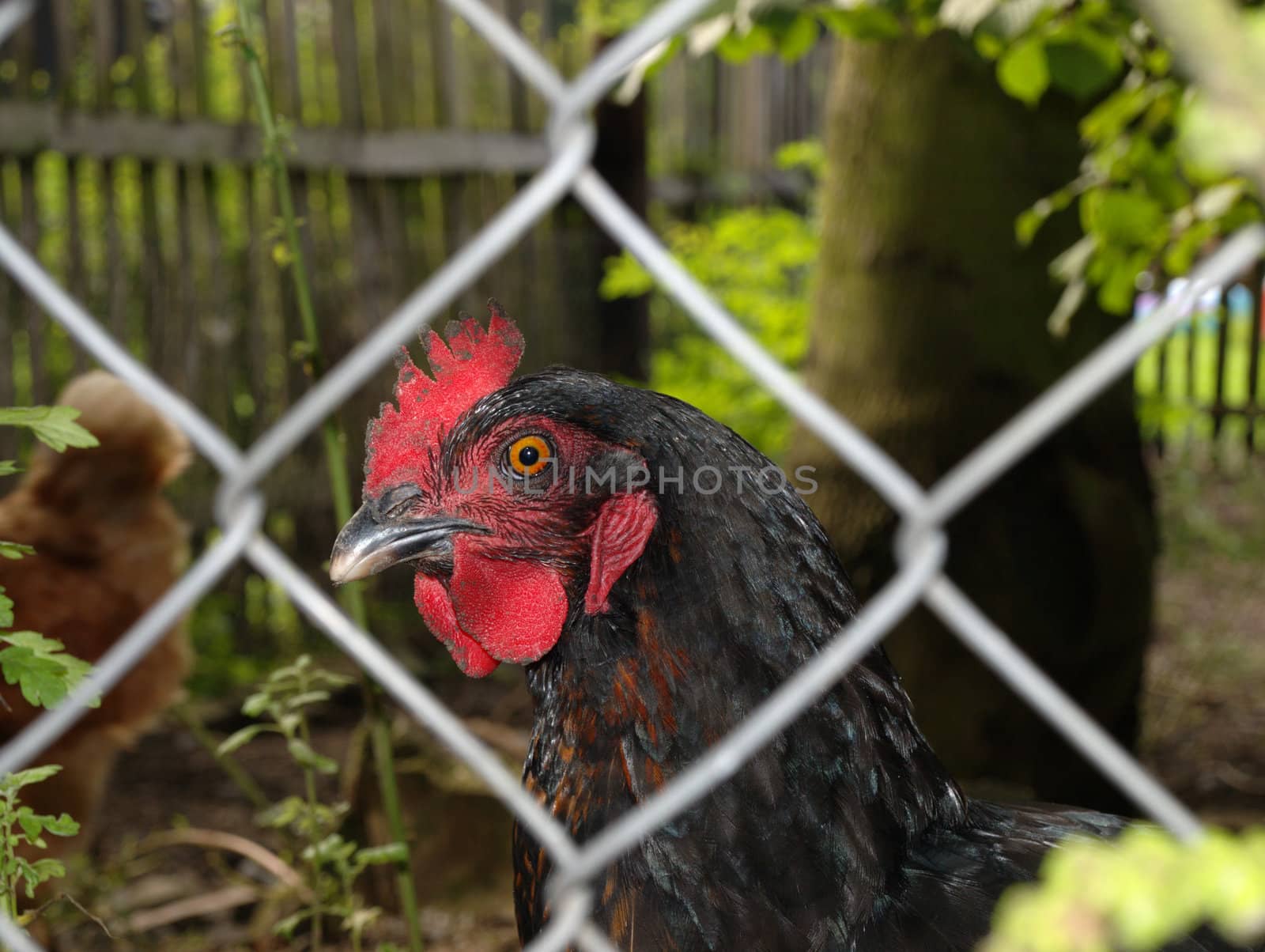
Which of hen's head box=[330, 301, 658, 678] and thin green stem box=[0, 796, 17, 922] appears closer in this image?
thin green stem box=[0, 796, 17, 922]

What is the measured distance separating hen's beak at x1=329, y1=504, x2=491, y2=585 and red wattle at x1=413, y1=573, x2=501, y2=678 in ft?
0.14

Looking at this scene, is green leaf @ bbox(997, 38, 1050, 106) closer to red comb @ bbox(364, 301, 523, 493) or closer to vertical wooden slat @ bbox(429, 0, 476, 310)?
red comb @ bbox(364, 301, 523, 493)

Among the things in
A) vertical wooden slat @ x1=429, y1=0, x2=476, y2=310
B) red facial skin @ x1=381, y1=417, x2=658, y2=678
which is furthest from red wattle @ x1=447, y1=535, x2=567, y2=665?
vertical wooden slat @ x1=429, y1=0, x2=476, y2=310

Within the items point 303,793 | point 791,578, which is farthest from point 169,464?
point 791,578

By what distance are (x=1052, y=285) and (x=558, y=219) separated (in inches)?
140

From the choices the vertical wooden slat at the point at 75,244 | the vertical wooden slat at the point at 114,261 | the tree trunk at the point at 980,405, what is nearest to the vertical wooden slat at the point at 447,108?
the vertical wooden slat at the point at 114,261

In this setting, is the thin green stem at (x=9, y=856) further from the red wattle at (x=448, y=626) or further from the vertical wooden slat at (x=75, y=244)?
the vertical wooden slat at (x=75, y=244)

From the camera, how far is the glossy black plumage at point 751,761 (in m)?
1.43

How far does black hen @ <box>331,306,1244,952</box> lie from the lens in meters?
1.44

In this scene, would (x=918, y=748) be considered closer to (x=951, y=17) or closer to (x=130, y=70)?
(x=951, y=17)

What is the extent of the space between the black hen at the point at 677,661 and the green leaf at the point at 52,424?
0.40 m

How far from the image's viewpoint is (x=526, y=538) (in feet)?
5.44

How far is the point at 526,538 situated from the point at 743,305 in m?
3.76

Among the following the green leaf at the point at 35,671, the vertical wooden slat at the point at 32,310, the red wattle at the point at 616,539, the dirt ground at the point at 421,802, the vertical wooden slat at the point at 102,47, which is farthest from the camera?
the vertical wooden slat at the point at 102,47
